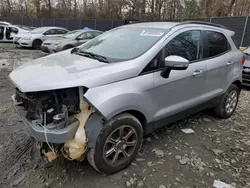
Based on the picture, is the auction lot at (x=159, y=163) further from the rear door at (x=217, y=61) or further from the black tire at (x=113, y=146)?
the rear door at (x=217, y=61)

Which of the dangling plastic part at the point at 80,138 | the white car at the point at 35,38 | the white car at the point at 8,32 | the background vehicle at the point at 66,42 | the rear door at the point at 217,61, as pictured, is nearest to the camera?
the dangling plastic part at the point at 80,138

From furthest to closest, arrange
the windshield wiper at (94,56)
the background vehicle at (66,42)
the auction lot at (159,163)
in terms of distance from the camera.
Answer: the background vehicle at (66,42) < the windshield wiper at (94,56) < the auction lot at (159,163)

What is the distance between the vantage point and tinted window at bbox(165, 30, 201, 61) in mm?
2954

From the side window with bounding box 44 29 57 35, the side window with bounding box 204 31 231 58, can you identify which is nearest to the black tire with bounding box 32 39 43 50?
the side window with bounding box 44 29 57 35

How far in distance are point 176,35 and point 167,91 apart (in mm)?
801

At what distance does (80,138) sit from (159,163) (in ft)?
3.81

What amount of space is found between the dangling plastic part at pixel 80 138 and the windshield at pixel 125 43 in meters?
0.76

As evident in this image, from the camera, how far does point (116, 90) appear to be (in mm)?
2338

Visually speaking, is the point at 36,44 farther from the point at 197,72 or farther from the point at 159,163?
the point at 159,163

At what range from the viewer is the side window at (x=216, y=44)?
3.56 m

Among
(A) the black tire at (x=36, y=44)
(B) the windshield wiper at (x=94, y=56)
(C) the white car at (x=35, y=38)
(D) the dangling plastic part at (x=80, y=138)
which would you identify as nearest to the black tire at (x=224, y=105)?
(B) the windshield wiper at (x=94, y=56)

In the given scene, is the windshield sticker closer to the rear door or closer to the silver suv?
the silver suv

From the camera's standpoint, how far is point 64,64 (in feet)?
8.67

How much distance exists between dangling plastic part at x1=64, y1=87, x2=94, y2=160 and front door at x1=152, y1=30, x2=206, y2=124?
0.89 metres
